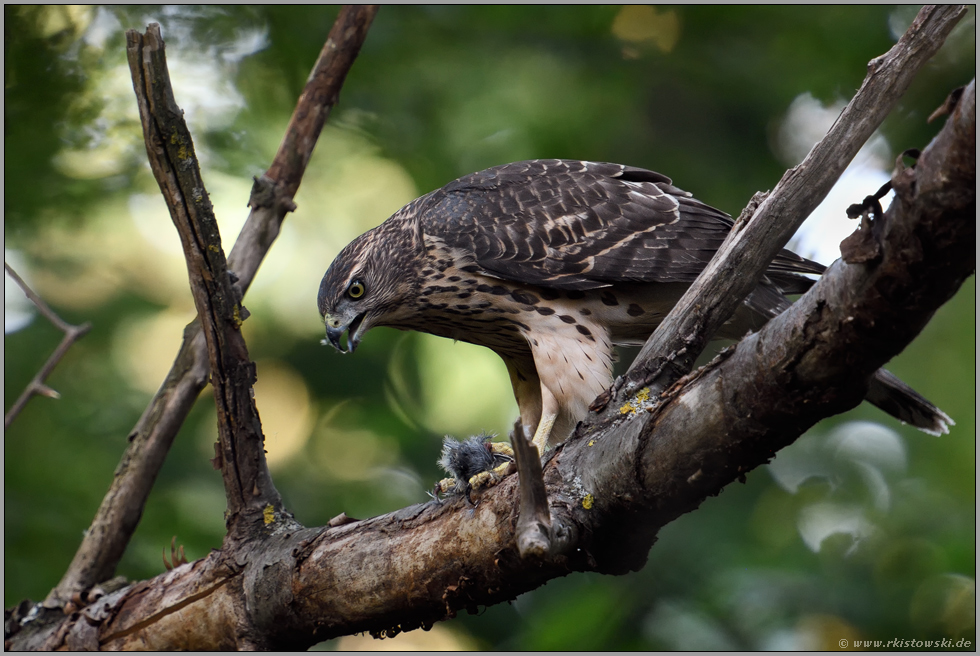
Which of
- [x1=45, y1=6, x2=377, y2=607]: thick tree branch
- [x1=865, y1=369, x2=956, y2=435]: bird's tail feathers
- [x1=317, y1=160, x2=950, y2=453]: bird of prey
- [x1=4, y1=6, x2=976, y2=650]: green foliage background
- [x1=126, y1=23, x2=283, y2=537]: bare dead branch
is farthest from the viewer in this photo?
[x1=4, y1=6, x2=976, y2=650]: green foliage background

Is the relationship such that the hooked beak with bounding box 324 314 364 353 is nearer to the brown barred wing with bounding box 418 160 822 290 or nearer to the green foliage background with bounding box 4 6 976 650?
the brown barred wing with bounding box 418 160 822 290

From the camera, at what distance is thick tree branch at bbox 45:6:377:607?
13.2 feet

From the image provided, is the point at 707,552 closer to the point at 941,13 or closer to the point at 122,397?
the point at 941,13

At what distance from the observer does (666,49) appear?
19.5 feet

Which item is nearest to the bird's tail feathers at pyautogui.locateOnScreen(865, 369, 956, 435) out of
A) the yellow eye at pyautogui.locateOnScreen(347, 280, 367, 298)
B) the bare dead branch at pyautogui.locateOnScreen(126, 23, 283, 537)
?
the yellow eye at pyautogui.locateOnScreen(347, 280, 367, 298)

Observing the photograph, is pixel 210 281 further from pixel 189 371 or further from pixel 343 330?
pixel 189 371

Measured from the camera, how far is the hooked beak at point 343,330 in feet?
13.4

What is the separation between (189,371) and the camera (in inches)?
162

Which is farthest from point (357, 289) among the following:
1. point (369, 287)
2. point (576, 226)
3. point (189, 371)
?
point (576, 226)

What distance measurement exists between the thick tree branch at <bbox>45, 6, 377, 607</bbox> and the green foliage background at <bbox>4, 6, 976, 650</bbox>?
89 centimetres

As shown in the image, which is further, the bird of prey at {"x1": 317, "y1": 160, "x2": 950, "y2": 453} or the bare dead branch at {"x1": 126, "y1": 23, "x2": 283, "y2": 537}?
the bird of prey at {"x1": 317, "y1": 160, "x2": 950, "y2": 453}

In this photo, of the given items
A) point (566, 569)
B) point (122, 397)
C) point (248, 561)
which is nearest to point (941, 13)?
point (566, 569)

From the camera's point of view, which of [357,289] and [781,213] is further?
[357,289]

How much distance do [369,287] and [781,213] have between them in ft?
7.32
